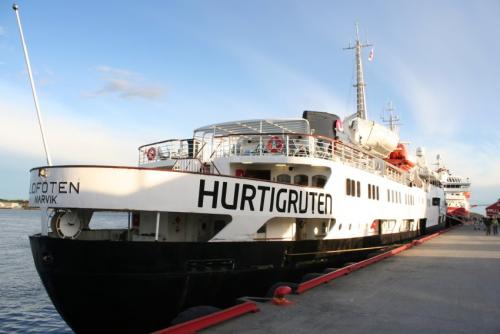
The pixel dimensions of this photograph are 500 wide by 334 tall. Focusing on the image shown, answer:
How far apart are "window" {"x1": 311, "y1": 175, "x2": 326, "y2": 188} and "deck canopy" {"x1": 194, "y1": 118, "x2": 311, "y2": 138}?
1863mm

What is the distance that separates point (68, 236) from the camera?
959 centimetres

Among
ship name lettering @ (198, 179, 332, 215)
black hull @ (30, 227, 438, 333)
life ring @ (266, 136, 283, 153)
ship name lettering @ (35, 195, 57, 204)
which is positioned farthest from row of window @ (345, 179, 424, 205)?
ship name lettering @ (35, 195, 57, 204)

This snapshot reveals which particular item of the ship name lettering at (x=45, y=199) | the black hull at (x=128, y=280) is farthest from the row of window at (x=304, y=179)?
the ship name lettering at (x=45, y=199)

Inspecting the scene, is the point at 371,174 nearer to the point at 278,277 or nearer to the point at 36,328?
the point at 278,277

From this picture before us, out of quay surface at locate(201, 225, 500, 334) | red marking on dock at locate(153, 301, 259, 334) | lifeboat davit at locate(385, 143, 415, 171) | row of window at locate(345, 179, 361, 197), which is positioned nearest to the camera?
red marking on dock at locate(153, 301, 259, 334)

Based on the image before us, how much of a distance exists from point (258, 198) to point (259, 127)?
18.2 feet

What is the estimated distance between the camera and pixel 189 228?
1158cm

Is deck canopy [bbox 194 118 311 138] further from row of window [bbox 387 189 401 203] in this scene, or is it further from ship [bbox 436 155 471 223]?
ship [bbox 436 155 471 223]

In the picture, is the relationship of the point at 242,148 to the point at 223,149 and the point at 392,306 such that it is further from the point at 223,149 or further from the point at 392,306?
the point at 392,306

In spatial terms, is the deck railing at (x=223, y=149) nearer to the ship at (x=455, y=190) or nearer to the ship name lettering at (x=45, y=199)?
the ship name lettering at (x=45, y=199)

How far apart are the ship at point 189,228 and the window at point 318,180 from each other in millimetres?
40

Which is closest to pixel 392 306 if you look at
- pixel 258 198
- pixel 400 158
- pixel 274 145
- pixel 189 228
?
pixel 258 198

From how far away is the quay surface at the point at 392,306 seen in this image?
7168 mm

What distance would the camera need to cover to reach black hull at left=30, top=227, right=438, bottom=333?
355 inches
